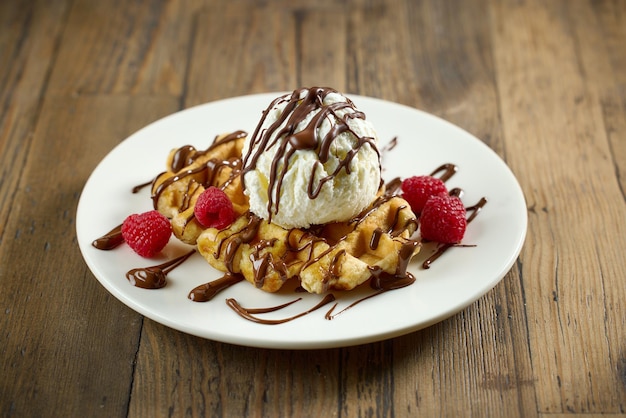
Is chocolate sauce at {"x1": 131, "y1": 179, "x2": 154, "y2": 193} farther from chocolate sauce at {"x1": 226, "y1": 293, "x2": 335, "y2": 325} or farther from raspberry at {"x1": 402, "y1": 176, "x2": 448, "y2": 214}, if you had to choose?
raspberry at {"x1": 402, "y1": 176, "x2": 448, "y2": 214}

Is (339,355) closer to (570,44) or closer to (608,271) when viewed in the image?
(608,271)

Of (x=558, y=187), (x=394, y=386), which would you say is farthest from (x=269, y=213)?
(x=558, y=187)

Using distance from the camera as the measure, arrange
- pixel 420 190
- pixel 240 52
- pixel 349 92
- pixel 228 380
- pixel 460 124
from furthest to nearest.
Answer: pixel 240 52
pixel 349 92
pixel 460 124
pixel 420 190
pixel 228 380

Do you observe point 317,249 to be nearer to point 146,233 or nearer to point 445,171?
point 146,233

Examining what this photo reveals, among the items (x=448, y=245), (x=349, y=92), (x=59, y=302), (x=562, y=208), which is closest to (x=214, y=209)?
(x=59, y=302)

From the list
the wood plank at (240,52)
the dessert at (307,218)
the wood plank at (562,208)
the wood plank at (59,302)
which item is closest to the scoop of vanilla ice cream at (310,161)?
the dessert at (307,218)

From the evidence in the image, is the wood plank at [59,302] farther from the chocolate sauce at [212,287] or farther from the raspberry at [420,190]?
the raspberry at [420,190]

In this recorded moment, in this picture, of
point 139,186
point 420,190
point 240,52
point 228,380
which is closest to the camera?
point 228,380
